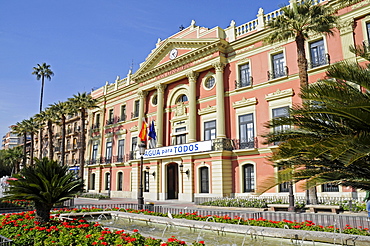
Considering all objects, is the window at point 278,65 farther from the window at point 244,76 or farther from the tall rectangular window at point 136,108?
the tall rectangular window at point 136,108

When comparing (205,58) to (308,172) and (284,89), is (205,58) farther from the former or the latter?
(308,172)

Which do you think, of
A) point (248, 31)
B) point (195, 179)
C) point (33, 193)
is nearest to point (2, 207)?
point (33, 193)

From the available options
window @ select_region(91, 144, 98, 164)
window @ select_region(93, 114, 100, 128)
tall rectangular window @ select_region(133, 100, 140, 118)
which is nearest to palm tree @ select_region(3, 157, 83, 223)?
tall rectangular window @ select_region(133, 100, 140, 118)

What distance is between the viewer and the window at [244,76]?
24.5 meters

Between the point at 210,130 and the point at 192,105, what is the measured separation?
2.81 meters

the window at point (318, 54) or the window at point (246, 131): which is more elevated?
the window at point (318, 54)

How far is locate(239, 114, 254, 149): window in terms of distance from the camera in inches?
919

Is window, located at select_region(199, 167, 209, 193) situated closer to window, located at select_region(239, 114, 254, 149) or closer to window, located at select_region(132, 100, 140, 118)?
window, located at select_region(239, 114, 254, 149)

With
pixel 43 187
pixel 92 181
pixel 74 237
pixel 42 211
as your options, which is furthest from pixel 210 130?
pixel 92 181

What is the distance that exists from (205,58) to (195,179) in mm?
10565

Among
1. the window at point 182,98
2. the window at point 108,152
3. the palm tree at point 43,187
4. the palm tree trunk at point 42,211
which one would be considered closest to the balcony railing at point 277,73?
the window at point 182,98

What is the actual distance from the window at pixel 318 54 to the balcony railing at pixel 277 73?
1.87 metres

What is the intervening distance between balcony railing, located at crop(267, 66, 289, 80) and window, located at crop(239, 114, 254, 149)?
336 centimetres

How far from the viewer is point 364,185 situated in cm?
688
